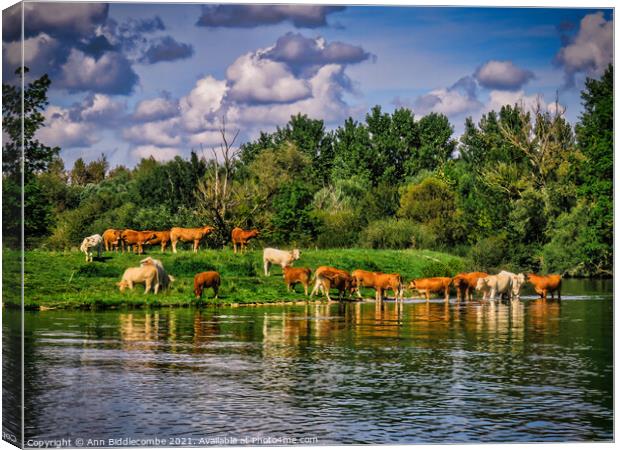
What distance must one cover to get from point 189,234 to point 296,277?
2.84m

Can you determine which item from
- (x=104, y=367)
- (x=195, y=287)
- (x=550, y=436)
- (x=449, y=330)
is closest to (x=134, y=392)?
(x=104, y=367)

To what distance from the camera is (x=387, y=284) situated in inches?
912

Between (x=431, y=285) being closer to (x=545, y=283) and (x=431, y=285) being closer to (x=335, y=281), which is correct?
(x=335, y=281)

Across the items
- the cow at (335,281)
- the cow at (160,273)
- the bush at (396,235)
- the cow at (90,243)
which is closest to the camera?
the cow at (90,243)

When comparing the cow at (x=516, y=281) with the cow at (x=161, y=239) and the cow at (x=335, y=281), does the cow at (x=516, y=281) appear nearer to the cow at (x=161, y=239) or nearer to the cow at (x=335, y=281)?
the cow at (x=335, y=281)

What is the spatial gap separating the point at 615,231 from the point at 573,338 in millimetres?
3930

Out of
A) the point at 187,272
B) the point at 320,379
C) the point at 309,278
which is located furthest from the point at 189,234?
the point at 320,379

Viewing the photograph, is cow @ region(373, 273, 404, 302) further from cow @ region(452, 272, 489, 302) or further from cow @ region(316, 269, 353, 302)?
cow @ region(452, 272, 489, 302)

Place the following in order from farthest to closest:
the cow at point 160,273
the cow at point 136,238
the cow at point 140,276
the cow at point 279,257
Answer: the cow at point 279,257
the cow at point 136,238
the cow at point 160,273
the cow at point 140,276

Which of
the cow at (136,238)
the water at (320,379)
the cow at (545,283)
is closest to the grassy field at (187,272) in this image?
the cow at (136,238)

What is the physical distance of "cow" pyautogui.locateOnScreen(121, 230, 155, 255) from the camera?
23516 mm

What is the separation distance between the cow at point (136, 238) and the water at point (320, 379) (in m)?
4.67

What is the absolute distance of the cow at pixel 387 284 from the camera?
23125mm

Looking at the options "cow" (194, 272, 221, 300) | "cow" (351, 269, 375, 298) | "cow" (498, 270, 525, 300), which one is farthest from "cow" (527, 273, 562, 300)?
"cow" (194, 272, 221, 300)
